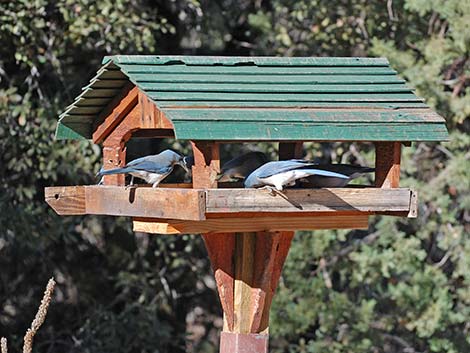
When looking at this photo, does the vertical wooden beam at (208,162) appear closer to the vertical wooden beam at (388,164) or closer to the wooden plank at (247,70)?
the wooden plank at (247,70)

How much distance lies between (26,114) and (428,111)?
336cm

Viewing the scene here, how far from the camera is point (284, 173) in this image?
10.8 feet

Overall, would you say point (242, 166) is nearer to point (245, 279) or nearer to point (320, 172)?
point (245, 279)

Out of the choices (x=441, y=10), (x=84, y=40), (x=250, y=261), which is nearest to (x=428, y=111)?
(x=250, y=261)

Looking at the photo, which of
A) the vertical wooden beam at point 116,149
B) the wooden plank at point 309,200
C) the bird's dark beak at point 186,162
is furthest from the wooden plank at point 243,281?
the vertical wooden beam at point 116,149

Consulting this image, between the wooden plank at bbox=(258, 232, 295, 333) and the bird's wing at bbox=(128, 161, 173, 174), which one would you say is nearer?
the bird's wing at bbox=(128, 161, 173, 174)

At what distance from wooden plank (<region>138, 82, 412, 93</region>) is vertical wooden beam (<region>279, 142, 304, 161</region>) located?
29cm

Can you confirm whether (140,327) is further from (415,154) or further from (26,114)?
(415,154)

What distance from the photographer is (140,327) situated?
22.8 ft

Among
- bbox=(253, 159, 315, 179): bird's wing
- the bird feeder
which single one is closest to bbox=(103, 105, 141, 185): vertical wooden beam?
the bird feeder

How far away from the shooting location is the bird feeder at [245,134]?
3332 millimetres

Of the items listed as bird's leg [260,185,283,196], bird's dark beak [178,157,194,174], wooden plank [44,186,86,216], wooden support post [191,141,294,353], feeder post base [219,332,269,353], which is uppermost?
bird's leg [260,185,283,196]

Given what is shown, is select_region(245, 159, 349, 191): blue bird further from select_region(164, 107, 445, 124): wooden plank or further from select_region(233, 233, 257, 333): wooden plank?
select_region(233, 233, 257, 333): wooden plank

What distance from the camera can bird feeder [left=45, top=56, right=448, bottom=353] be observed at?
333 cm
